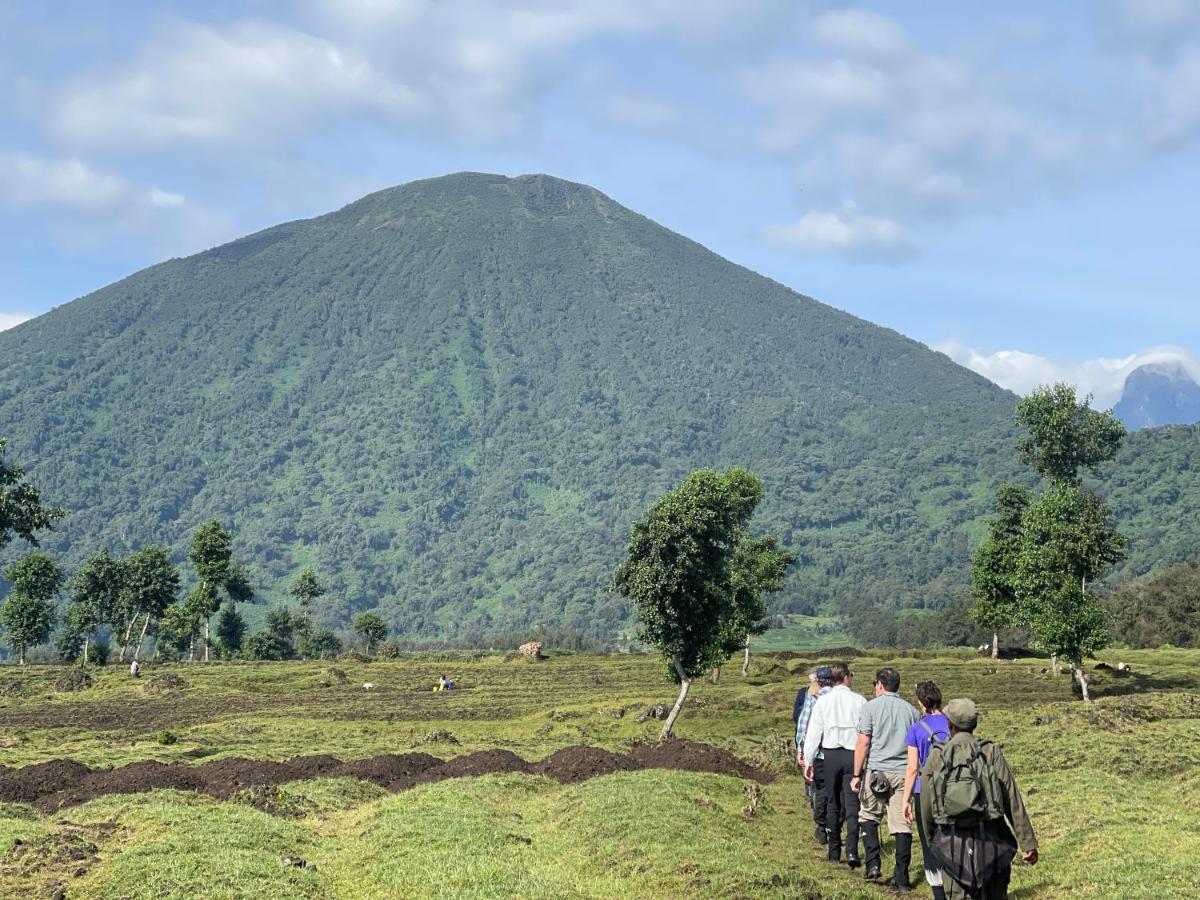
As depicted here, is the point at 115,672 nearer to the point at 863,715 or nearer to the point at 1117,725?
the point at 1117,725

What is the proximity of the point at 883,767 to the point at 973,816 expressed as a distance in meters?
4.64

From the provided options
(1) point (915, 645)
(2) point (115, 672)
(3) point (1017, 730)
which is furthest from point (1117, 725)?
(1) point (915, 645)

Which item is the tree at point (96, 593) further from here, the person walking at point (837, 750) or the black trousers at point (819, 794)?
the person walking at point (837, 750)

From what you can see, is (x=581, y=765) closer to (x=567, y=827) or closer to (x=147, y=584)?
(x=567, y=827)

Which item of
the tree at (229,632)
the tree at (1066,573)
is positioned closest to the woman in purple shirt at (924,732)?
the tree at (1066,573)

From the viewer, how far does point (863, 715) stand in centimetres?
1666

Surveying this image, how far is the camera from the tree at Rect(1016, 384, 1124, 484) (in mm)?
83062

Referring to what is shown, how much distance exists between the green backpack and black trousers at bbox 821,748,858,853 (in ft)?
18.7

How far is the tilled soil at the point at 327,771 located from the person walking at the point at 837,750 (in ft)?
34.4

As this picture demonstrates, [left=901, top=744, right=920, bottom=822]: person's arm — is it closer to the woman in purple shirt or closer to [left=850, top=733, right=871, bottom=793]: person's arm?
the woman in purple shirt

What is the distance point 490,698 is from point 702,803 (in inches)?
2002

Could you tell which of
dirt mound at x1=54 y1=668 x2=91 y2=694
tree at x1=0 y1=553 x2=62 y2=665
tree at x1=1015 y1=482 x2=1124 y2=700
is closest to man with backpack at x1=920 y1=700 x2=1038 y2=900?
tree at x1=1015 y1=482 x2=1124 y2=700

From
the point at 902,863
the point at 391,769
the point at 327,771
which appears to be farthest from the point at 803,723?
the point at 327,771

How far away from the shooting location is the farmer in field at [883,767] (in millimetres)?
15977
